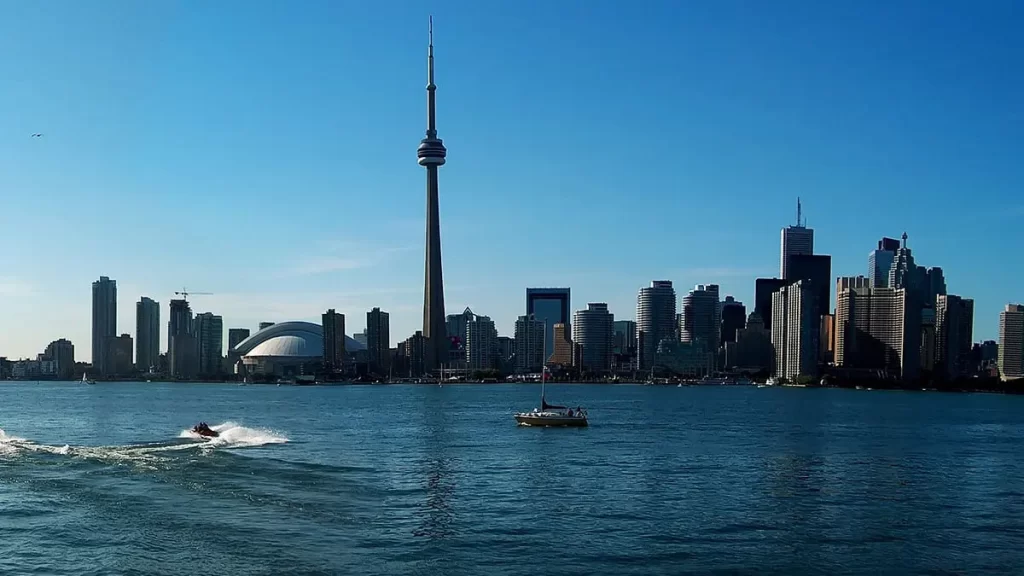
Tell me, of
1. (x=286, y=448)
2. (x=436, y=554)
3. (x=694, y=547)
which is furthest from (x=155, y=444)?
(x=694, y=547)

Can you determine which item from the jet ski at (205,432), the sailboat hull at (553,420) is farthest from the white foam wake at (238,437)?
the sailboat hull at (553,420)

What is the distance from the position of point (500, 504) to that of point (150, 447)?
33075 mm

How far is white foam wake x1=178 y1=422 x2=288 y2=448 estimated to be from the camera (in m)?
69.2

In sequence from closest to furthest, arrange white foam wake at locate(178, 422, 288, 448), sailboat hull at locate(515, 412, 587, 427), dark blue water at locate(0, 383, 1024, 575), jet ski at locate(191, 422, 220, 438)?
1. dark blue water at locate(0, 383, 1024, 575)
2. white foam wake at locate(178, 422, 288, 448)
3. jet ski at locate(191, 422, 220, 438)
4. sailboat hull at locate(515, 412, 587, 427)

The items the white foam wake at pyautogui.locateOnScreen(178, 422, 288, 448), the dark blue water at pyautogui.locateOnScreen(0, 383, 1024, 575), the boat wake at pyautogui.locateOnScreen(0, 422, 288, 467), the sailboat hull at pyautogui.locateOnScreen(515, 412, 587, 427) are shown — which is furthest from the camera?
the sailboat hull at pyautogui.locateOnScreen(515, 412, 587, 427)

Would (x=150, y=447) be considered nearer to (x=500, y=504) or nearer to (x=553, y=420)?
(x=500, y=504)

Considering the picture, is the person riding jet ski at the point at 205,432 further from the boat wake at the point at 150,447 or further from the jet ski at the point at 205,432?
the boat wake at the point at 150,447

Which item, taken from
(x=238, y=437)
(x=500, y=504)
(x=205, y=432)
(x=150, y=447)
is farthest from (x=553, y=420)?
(x=500, y=504)

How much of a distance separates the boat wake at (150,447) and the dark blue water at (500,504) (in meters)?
0.27

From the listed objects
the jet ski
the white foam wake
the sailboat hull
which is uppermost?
the jet ski

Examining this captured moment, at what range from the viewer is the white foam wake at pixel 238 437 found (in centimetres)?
6919

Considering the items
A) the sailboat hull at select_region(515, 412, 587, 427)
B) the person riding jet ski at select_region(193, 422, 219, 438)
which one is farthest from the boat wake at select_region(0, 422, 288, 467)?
the sailboat hull at select_region(515, 412, 587, 427)

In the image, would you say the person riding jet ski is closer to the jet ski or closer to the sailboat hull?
the jet ski

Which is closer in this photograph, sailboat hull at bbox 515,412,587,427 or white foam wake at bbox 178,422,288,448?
white foam wake at bbox 178,422,288,448
